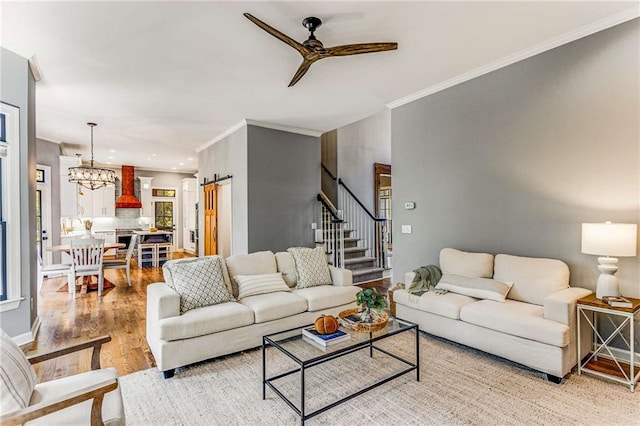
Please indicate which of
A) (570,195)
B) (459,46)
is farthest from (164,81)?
(570,195)

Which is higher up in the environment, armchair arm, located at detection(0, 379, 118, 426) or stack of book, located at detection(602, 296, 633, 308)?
stack of book, located at detection(602, 296, 633, 308)

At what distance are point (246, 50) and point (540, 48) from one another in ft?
9.68

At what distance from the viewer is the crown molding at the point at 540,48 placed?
9.27 feet

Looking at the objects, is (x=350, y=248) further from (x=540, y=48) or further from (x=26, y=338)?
(x=26, y=338)

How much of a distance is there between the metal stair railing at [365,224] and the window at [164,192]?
7.02m

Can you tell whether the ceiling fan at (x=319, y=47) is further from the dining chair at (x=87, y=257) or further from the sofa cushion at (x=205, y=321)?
the dining chair at (x=87, y=257)

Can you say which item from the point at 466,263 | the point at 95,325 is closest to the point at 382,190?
the point at 466,263

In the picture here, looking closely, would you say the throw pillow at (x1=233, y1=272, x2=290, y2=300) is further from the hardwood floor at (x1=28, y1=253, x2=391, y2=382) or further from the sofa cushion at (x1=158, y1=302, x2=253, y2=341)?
the hardwood floor at (x1=28, y1=253, x2=391, y2=382)

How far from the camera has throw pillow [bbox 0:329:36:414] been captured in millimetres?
1315

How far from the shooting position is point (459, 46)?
329 centimetres

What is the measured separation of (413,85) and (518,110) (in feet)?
4.20

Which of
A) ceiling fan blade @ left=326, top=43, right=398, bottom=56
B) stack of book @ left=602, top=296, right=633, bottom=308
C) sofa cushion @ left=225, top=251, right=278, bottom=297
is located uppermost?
ceiling fan blade @ left=326, top=43, right=398, bottom=56

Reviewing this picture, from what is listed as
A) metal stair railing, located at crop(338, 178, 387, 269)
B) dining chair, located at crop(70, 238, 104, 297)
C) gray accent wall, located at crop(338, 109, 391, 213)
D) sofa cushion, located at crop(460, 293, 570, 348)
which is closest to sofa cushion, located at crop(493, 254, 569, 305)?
sofa cushion, located at crop(460, 293, 570, 348)

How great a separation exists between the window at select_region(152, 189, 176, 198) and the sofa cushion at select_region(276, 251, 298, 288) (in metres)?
9.04
